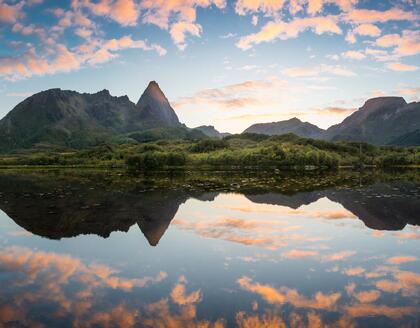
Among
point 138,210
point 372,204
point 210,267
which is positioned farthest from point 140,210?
point 372,204

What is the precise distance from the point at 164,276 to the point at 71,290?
4672 millimetres

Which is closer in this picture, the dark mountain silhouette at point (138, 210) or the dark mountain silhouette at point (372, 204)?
the dark mountain silhouette at point (138, 210)

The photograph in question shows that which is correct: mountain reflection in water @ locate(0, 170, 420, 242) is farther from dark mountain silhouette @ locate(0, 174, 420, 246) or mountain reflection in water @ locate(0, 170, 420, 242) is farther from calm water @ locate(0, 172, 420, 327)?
calm water @ locate(0, 172, 420, 327)

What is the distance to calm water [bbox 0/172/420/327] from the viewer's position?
15.2 meters

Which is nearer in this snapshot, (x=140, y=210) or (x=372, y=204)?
(x=140, y=210)

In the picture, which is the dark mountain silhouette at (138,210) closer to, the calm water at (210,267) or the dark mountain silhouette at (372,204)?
the dark mountain silhouette at (372,204)

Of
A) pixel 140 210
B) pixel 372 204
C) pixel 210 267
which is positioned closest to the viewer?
pixel 210 267

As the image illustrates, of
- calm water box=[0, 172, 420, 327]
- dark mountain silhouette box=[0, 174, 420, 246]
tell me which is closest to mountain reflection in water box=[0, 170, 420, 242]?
dark mountain silhouette box=[0, 174, 420, 246]

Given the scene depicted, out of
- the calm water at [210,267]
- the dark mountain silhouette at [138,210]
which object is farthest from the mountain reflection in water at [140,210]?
the calm water at [210,267]

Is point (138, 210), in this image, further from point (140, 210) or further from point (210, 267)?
point (210, 267)

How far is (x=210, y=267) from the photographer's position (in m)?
21.4

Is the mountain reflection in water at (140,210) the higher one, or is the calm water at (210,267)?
the mountain reflection in water at (140,210)

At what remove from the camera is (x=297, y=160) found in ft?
622

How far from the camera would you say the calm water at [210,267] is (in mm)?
15177
